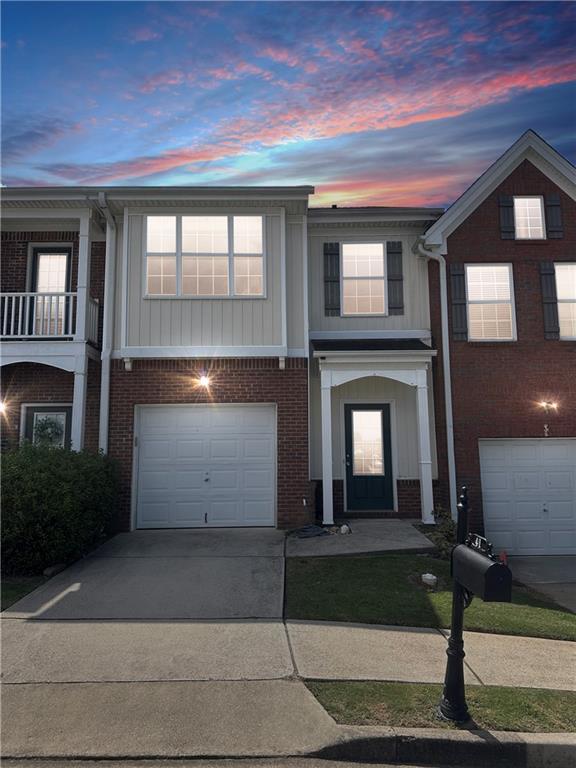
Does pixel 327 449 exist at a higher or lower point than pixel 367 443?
lower

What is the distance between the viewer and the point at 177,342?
1009 centimetres

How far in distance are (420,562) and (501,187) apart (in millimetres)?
8489

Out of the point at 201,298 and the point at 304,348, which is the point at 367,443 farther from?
the point at 201,298

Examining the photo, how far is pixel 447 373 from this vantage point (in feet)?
35.7

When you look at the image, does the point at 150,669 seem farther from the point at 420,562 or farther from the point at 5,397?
the point at 5,397

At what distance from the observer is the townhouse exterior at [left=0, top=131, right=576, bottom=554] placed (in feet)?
32.9

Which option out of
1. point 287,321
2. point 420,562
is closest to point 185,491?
point 287,321

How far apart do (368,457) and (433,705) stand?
740 centimetres

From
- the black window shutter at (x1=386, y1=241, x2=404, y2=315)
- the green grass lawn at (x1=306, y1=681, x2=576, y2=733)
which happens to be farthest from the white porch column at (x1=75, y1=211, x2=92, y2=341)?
the green grass lawn at (x1=306, y1=681, x2=576, y2=733)

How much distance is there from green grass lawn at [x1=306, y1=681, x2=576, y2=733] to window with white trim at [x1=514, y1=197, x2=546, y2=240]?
32.1 feet

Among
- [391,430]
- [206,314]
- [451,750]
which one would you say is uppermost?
[206,314]

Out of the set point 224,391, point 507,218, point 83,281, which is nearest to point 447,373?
point 507,218

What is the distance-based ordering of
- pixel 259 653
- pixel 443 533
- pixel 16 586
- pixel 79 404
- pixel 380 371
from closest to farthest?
pixel 259 653 → pixel 16 586 → pixel 443 533 → pixel 79 404 → pixel 380 371

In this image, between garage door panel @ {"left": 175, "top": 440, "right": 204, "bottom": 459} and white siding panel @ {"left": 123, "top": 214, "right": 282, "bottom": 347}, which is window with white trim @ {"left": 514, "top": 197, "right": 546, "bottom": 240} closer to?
white siding panel @ {"left": 123, "top": 214, "right": 282, "bottom": 347}
